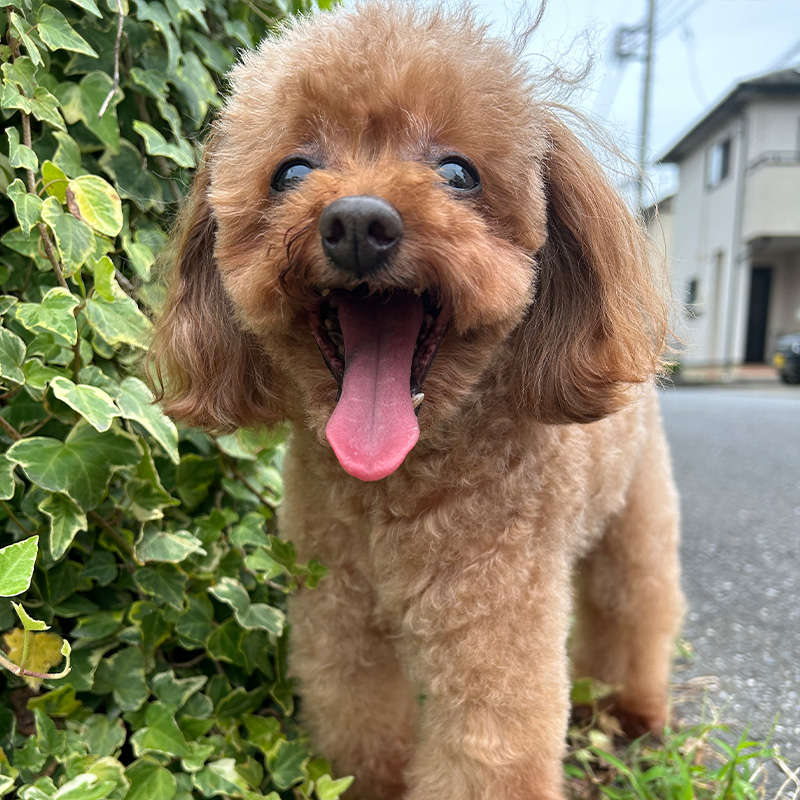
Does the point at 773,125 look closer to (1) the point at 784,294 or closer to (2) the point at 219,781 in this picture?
(1) the point at 784,294

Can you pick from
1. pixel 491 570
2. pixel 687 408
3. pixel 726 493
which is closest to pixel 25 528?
pixel 491 570

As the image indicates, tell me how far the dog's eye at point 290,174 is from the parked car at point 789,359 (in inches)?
543

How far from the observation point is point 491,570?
49.9 inches

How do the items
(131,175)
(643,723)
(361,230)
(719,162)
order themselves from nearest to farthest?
1. (361,230)
2. (131,175)
3. (643,723)
4. (719,162)

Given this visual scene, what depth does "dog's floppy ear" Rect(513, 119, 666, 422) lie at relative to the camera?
1285mm

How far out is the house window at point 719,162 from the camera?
16.6m

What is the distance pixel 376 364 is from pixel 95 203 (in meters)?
0.63

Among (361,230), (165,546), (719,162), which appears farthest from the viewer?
(719,162)

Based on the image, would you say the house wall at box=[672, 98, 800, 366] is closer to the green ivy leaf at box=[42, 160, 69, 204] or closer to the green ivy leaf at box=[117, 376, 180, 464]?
the green ivy leaf at box=[117, 376, 180, 464]

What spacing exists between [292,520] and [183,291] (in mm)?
543

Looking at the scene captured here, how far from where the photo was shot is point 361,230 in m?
0.98

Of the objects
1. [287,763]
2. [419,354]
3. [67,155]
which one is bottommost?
[287,763]

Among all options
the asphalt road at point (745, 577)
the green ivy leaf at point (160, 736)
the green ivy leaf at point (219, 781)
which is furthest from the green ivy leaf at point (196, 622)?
the asphalt road at point (745, 577)

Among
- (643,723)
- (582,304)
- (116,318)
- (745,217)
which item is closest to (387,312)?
(582,304)
